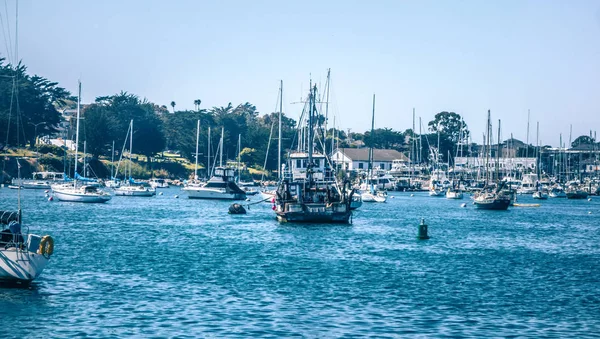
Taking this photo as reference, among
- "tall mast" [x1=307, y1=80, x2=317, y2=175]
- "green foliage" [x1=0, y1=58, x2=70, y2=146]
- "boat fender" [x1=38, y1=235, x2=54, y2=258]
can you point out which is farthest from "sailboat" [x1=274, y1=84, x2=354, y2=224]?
"green foliage" [x1=0, y1=58, x2=70, y2=146]

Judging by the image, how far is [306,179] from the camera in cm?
8069

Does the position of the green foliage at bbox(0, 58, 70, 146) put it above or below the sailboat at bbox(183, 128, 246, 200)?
above

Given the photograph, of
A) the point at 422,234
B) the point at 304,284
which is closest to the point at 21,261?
the point at 304,284

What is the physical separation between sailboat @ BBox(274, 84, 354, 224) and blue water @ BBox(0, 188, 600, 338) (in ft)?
4.67

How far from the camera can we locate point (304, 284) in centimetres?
4259

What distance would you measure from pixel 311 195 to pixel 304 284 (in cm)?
3845

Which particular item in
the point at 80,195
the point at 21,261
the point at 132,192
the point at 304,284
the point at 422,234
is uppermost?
the point at 80,195

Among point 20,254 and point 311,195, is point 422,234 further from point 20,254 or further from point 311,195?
point 20,254

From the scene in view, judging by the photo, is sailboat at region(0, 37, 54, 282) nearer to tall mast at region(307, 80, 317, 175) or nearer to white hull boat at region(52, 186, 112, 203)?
tall mast at region(307, 80, 317, 175)

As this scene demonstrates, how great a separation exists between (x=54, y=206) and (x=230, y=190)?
121ft

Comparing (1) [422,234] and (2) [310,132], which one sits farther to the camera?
(2) [310,132]

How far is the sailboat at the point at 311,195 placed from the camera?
77.4 metres

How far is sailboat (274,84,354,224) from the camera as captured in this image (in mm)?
77375

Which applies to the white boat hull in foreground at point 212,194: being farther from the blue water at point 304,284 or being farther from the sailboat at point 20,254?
the sailboat at point 20,254
